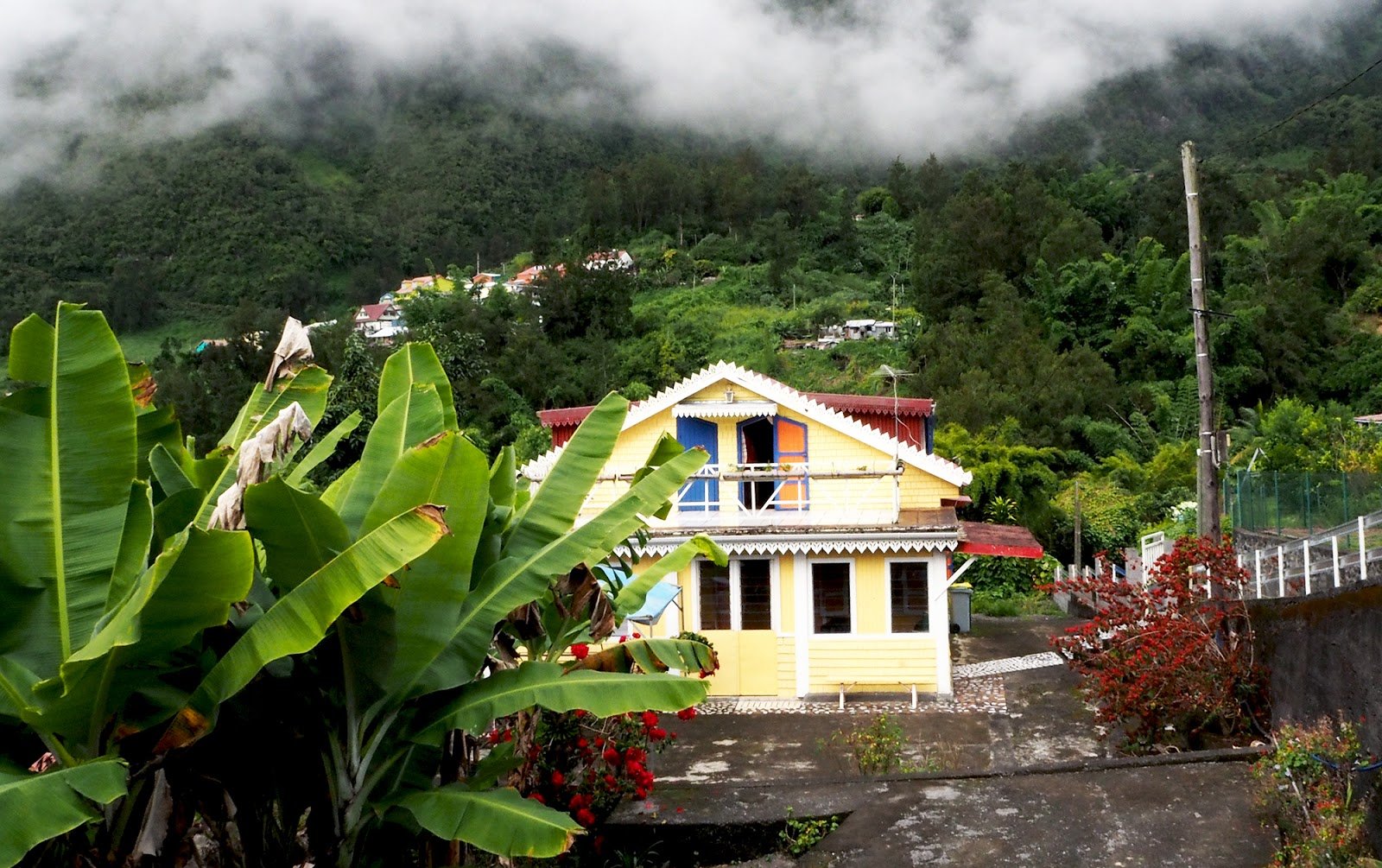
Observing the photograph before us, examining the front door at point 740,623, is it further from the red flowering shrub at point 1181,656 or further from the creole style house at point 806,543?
the red flowering shrub at point 1181,656

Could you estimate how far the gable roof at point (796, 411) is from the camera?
15.4m

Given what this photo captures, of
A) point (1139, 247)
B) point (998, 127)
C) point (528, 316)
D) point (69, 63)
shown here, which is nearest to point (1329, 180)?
point (1139, 247)

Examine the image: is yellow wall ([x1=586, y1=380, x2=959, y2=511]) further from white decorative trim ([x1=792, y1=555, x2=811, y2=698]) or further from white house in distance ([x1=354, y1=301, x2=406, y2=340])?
white house in distance ([x1=354, y1=301, x2=406, y2=340])

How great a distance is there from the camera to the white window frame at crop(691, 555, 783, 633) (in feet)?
47.0

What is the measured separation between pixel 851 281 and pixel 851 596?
4444cm

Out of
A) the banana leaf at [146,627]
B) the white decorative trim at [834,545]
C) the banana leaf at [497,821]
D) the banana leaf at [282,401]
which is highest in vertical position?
the banana leaf at [282,401]

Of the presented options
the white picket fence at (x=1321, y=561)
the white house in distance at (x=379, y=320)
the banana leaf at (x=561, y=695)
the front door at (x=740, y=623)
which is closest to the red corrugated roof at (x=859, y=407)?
the front door at (x=740, y=623)

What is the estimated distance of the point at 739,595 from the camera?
47.4 feet

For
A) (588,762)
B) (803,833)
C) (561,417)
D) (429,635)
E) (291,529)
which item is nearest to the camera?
(291,529)

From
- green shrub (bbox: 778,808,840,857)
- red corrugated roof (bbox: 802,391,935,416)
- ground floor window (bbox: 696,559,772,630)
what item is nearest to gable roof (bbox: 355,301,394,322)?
red corrugated roof (bbox: 802,391,935,416)

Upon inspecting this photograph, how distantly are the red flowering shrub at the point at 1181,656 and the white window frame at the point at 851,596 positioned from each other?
9.94 feet

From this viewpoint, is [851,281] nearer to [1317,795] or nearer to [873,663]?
[873,663]

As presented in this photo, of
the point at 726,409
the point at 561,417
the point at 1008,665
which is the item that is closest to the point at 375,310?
the point at 561,417

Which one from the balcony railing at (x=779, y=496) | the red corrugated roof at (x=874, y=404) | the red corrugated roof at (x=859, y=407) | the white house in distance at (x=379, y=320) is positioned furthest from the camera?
the white house in distance at (x=379, y=320)
